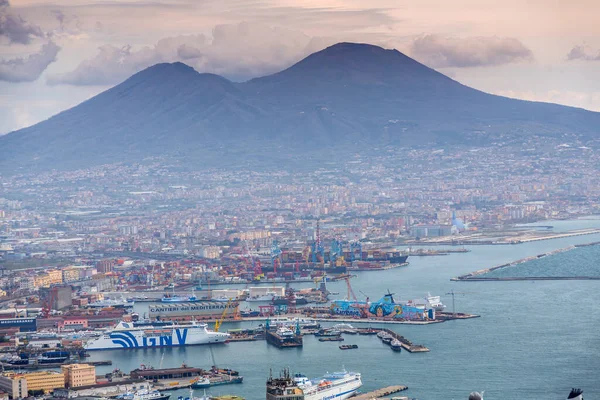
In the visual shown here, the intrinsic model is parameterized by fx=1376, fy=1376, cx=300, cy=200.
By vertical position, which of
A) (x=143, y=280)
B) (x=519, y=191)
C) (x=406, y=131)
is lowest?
(x=143, y=280)

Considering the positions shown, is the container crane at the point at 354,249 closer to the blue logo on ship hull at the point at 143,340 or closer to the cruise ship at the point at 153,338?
the cruise ship at the point at 153,338

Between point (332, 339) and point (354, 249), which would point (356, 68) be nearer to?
point (354, 249)

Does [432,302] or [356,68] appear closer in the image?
[432,302]

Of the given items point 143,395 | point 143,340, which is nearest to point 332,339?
point 143,340

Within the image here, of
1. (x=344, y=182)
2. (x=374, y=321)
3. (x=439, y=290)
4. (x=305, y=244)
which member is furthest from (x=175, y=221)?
(x=374, y=321)

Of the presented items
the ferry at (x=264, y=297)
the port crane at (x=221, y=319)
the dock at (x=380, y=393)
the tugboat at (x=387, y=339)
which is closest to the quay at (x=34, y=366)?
the port crane at (x=221, y=319)

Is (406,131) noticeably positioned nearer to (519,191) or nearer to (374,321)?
(519,191)

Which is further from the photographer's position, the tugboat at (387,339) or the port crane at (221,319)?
the port crane at (221,319)
